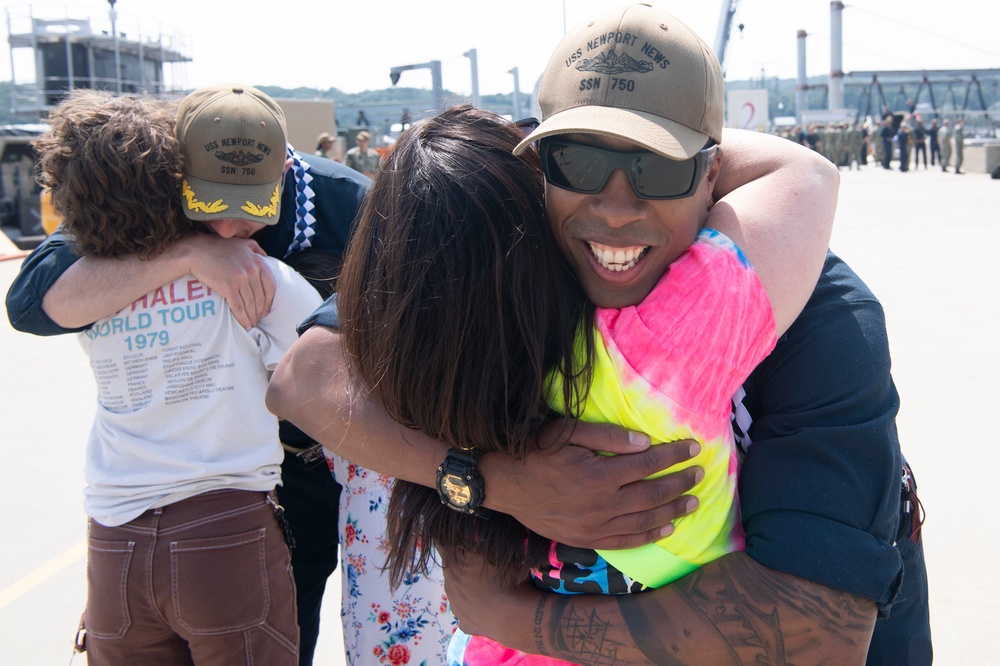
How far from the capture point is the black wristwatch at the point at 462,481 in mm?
1485

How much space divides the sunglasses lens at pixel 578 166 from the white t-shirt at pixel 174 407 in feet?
3.36

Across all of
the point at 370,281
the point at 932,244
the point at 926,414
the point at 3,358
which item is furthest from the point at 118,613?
the point at 932,244

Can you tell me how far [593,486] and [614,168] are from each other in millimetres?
543

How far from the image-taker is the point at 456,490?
1507 millimetres

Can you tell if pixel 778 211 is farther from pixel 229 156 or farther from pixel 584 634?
pixel 229 156

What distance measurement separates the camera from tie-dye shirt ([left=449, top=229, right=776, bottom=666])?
1328mm

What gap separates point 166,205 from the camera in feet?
6.93

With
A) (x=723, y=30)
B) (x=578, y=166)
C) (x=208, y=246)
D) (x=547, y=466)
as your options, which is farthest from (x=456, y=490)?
(x=723, y=30)

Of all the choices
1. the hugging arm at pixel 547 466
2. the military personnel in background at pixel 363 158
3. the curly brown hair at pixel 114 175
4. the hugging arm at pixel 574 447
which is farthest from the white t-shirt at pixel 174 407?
the military personnel in background at pixel 363 158

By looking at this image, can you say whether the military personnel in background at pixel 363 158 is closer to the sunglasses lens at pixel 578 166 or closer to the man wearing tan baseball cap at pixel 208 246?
the man wearing tan baseball cap at pixel 208 246

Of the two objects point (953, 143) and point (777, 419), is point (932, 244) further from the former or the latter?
point (953, 143)

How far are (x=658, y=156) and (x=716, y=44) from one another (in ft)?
38.3

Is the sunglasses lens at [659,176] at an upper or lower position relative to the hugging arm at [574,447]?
upper

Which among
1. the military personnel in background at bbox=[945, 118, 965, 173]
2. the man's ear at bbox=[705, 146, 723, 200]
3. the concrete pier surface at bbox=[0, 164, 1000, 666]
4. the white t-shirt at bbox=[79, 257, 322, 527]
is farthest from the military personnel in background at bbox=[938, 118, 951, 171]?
the white t-shirt at bbox=[79, 257, 322, 527]
